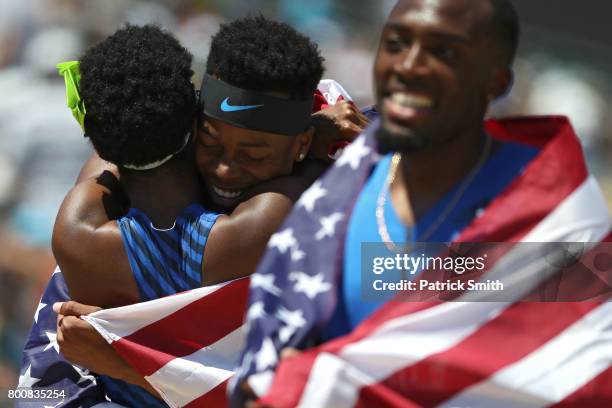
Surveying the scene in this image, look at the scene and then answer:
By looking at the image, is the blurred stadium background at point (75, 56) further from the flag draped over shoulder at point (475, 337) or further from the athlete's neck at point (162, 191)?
the flag draped over shoulder at point (475, 337)

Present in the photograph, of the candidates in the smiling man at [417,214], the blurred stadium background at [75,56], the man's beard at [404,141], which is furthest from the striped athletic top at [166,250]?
Answer: the blurred stadium background at [75,56]

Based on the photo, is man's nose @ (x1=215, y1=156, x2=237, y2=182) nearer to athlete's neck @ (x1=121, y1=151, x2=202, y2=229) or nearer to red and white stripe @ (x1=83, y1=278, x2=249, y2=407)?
athlete's neck @ (x1=121, y1=151, x2=202, y2=229)

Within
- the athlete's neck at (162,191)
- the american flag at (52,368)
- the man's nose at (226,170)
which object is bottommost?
the american flag at (52,368)

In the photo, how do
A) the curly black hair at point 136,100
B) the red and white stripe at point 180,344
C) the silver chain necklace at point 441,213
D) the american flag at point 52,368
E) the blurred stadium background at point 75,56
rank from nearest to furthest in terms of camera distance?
1. the silver chain necklace at point 441,213
2. the curly black hair at point 136,100
3. the red and white stripe at point 180,344
4. the american flag at point 52,368
5. the blurred stadium background at point 75,56

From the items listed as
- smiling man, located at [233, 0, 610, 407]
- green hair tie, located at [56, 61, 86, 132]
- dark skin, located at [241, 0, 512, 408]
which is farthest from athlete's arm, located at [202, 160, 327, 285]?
dark skin, located at [241, 0, 512, 408]

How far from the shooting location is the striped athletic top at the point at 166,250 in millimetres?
3150

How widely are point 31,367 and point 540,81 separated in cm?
321

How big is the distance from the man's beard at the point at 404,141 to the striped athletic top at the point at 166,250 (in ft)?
3.02

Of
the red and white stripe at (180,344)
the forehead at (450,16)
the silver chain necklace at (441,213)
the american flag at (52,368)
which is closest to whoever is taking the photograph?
the forehead at (450,16)

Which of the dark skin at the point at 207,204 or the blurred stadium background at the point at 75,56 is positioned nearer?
the dark skin at the point at 207,204

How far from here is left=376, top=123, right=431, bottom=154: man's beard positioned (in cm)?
233

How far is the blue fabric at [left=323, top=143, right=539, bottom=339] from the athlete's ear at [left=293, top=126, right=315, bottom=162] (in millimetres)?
790

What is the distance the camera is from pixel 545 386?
2.37 m

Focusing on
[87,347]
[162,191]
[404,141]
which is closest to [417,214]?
[404,141]
